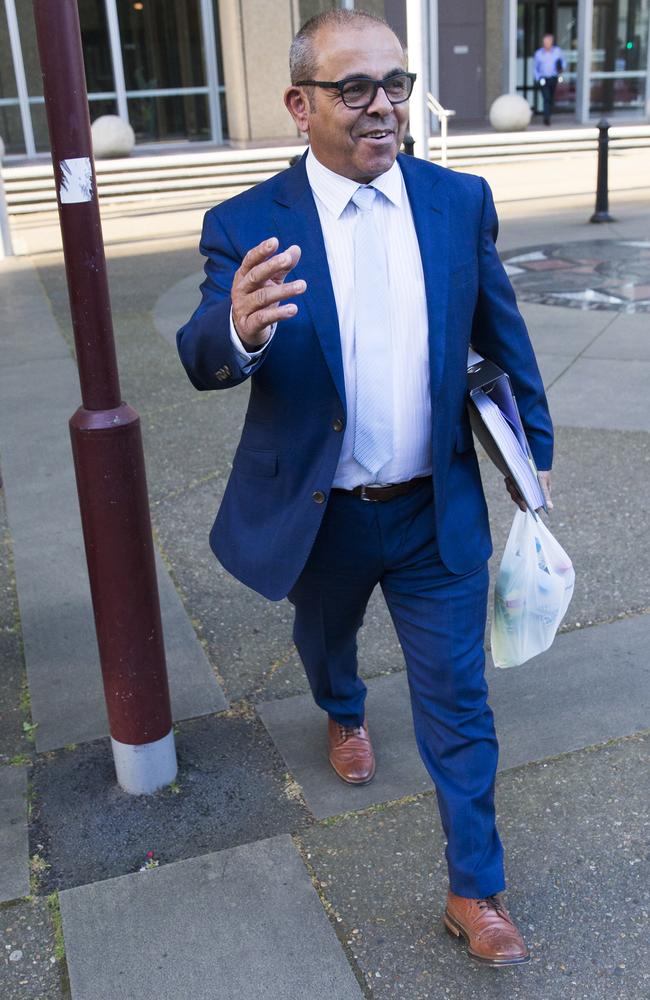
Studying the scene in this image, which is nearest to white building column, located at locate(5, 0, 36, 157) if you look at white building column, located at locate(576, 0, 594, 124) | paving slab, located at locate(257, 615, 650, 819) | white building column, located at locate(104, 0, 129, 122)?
white building column, located at locate(104, 0, 129, 122)

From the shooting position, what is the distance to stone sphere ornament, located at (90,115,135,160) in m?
18.2

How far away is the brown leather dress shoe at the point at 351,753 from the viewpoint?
10.5 ft

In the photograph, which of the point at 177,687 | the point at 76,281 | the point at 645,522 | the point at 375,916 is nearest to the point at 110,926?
the point at 375,916

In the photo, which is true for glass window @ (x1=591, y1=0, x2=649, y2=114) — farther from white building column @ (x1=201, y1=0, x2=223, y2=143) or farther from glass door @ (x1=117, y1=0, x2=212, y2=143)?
glass door @ (x1=117, y1=0, x2=212, y2=143)

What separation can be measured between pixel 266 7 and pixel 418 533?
1932cm

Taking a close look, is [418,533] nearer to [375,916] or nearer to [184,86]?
[375,916]

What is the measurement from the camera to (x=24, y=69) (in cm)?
2109

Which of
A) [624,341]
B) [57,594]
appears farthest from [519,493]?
[624,341]

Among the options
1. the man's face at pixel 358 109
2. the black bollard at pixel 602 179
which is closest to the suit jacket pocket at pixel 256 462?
the man's face at pixel 358 109

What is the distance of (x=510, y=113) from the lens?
20.9 m

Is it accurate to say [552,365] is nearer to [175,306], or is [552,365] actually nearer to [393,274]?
[175,306]

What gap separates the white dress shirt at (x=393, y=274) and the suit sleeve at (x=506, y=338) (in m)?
0.21

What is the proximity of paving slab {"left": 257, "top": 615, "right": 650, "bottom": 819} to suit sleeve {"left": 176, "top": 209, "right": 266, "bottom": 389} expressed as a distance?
136 centimetres

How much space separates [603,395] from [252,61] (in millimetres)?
15507
